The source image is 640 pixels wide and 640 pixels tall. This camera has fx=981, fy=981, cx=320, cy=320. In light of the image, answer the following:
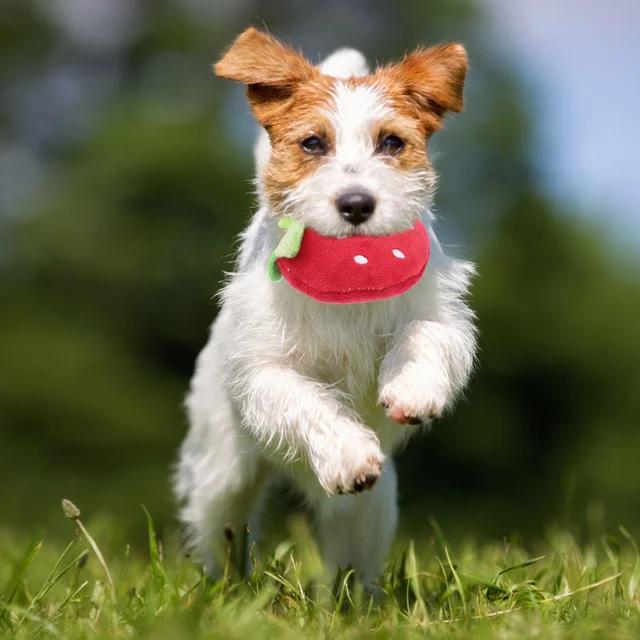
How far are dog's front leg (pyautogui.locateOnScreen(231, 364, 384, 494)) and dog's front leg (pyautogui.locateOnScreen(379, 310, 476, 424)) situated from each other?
0.20m

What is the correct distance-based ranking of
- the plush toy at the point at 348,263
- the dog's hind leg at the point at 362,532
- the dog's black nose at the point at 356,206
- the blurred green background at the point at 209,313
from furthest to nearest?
1. the blurred green background at the point at 209,313
2. the dog's hind leg at the point at 362,532
3. the plush toy at the point at 348,263
4. the dog's black nose at the point at 356,206

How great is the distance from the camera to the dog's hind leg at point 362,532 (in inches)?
215

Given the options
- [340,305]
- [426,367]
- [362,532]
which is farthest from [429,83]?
[362,532]

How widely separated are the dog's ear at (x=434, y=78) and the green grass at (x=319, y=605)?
2.06 metres

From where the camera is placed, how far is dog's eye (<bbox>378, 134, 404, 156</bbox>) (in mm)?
4242

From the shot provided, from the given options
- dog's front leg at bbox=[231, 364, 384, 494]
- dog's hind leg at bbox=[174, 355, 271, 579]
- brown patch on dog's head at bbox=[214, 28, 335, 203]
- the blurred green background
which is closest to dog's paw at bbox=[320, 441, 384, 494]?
dog's front leg at bbox=[231, 364, 384, 494]

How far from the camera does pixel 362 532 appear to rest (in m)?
5.48

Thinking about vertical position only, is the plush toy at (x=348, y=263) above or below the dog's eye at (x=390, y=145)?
below

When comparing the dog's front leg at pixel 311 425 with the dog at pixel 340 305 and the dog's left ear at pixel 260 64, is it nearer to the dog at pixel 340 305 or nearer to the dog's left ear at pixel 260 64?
the dog at pixel 340 305

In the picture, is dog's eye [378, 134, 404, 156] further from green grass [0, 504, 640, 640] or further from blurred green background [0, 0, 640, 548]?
blurred green background [0, 0, 640, 548]

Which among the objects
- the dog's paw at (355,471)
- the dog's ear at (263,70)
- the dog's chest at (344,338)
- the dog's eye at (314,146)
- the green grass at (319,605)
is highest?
the dog's ear at (263,70)

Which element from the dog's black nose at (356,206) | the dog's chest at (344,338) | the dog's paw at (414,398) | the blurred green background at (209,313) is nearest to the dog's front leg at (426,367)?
the dog's paw at (414,398)

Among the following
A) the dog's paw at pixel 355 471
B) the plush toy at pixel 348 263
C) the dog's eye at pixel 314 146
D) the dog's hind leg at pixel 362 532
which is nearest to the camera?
the dog's paw at pixel 355 471

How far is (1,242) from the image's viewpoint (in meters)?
24.9
